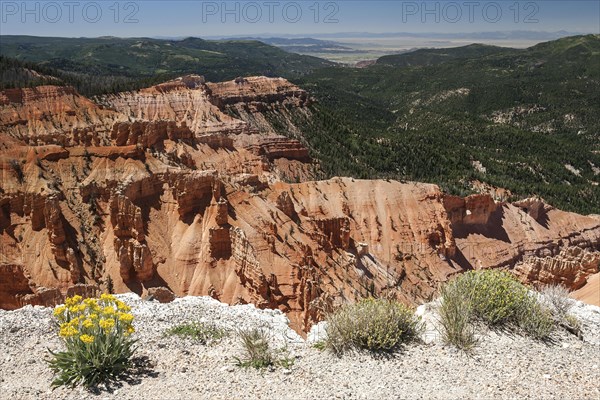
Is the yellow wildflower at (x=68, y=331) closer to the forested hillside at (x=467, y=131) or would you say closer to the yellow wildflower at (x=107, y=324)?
the yellow wildflower at (x=107, y=324)

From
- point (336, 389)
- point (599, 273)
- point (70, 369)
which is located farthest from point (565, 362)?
point (599, 273)

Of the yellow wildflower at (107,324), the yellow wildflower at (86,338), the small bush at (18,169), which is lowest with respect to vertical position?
the yellow wildflower at (86,338)

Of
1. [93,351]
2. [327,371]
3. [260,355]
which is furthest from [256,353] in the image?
[93,351]

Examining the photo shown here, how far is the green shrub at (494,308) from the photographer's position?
12.3 m

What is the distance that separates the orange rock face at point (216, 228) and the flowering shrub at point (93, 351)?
28.0 ft

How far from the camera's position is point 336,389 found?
32.9 ft

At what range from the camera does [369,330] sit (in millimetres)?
11562

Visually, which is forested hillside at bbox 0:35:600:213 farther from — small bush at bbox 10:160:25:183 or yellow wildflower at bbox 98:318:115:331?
yellow wildflower at bbox 98:318:115:331

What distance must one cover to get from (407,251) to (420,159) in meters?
49.3

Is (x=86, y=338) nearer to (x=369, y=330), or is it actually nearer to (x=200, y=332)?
(x=200, y=332)

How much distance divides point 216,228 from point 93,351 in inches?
787

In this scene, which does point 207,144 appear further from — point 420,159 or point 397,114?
point 397,114

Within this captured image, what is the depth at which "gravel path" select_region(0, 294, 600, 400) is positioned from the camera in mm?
9930

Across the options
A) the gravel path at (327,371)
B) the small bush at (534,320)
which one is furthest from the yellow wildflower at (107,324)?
the small bush at (534,320)
